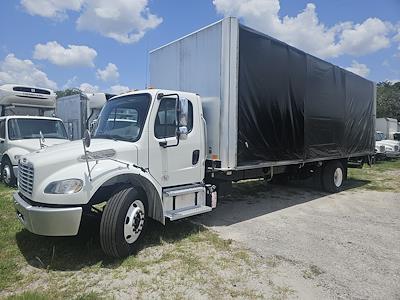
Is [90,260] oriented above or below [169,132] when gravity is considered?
below

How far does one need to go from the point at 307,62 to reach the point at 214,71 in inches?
125

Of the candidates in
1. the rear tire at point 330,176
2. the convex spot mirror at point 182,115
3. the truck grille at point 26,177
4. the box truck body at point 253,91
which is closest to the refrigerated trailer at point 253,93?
the box truck body at point 253,91

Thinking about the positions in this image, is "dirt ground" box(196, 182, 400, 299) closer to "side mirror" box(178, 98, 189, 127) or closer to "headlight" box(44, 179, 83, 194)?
"side mirror" box(178, 98, 189, 127)

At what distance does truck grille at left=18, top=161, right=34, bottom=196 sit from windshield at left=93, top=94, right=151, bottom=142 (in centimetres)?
125

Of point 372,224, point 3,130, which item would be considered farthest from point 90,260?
point 3,130

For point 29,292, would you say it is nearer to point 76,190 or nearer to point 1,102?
point 76,190

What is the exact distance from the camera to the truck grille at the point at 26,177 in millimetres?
4398

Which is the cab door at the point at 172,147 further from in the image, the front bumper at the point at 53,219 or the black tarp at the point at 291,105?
the front bumper at the point at 53,219

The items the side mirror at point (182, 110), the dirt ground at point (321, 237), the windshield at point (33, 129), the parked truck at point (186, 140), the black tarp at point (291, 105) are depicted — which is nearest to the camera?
Result: the dirt ground at point (321, 237)

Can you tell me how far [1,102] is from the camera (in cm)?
1130

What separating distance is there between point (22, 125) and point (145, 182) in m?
7.32

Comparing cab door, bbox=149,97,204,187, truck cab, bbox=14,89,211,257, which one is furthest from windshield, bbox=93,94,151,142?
cab door, bbox=149,97,204,187

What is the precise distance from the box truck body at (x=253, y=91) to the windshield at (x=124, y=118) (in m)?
1.38

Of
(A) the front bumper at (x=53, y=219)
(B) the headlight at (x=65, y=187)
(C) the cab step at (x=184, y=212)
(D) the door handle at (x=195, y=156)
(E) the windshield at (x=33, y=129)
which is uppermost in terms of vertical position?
(E) the windshield at (x=33, y=129)
